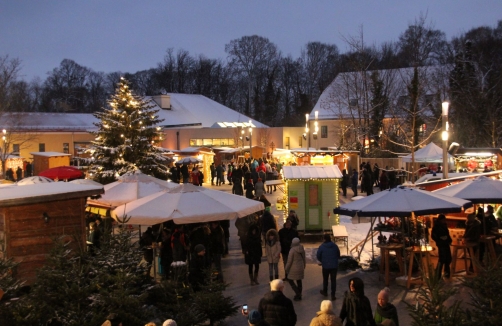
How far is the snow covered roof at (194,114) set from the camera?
2253 inches

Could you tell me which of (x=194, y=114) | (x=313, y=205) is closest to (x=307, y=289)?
(x=313, y=205)

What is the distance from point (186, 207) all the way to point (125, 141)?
13892 mm

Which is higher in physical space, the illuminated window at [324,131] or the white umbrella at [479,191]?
the illuminated window at [324,131]

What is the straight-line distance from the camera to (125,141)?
24672 millimetres

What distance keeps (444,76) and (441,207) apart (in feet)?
126

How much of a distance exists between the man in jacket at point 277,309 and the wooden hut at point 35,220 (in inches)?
151

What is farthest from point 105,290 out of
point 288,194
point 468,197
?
point 288,194

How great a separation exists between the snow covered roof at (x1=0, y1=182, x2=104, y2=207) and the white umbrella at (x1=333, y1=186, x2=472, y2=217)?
5.16 meters

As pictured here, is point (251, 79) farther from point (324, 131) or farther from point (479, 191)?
point (479, 191)

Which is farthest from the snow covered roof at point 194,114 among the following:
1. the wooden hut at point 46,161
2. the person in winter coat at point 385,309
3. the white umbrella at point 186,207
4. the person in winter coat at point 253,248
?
the person in winter coat at point 385,309

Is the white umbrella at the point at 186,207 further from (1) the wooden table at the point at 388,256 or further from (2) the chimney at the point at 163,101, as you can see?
(2) the chimney at the point at 163,101

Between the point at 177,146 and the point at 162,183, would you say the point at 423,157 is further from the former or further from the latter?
the point at 177,146

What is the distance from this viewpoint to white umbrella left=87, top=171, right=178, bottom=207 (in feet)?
47.7

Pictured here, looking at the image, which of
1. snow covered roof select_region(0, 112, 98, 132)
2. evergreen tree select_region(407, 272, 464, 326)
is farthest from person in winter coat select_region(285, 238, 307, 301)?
snow covered roof select_region(0, 112, 98, 132)
